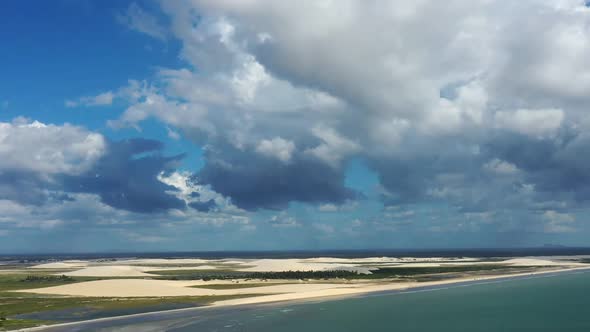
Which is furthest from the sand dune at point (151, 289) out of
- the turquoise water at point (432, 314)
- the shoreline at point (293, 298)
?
the turquoise water at point (432, 314)

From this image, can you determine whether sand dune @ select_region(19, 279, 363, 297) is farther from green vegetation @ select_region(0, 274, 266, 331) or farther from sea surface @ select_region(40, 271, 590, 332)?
Result: sea surface @ select_region(40, 271, 590, 332)

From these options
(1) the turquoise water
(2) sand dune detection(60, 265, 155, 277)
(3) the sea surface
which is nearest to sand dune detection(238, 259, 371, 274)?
(2) sand dune detection(60, 265, 155, 277)

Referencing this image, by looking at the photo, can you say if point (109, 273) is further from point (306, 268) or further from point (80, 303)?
point (80, 303)

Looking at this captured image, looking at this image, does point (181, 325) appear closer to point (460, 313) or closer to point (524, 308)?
point (460, 313)

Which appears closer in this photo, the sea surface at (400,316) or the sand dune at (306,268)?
the sea surface at (400,316)

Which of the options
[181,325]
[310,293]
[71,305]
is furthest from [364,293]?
[71,305]

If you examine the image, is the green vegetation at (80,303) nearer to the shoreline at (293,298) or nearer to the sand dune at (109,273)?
the shoreline at (293,298)

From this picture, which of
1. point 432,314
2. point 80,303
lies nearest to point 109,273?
point 80,303
